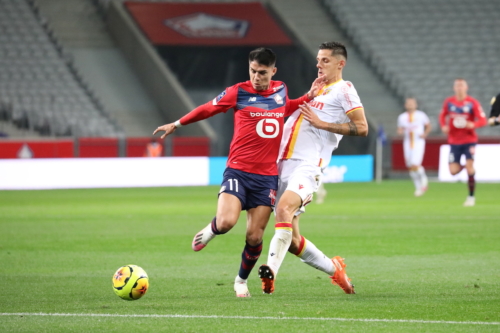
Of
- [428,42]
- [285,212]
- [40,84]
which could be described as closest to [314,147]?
[285,212]

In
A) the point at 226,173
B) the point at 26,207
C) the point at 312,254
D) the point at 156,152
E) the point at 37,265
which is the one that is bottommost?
the point at 156,152

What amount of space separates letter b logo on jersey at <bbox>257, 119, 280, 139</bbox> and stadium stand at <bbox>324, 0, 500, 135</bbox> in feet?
87.9

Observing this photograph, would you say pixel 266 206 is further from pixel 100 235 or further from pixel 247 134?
pixel 100 235

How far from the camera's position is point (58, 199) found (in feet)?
65.6

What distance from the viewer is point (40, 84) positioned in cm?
3050

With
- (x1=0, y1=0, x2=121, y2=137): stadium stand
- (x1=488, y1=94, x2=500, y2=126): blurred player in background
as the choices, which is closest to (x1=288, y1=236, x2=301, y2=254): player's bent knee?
(x1=488, y1=94, x2=500, y2=126): blurred player in background

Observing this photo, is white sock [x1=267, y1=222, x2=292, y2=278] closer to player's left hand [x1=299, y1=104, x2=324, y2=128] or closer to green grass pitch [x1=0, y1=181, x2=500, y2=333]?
green grass pitch [x1=0, y1=181, x2=500, y2=333]

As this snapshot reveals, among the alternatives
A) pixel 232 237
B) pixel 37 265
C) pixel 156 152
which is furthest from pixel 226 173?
pixel 156 152

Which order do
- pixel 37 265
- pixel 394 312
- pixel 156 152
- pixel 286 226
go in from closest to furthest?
1. pixel 394 312
2. pixel 286 226
3. pixel 37 265
4. pixel 156 152

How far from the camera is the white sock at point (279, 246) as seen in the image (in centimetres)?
686

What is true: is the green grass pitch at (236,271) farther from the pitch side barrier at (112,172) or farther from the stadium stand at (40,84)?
the stadium stand at (40,84)

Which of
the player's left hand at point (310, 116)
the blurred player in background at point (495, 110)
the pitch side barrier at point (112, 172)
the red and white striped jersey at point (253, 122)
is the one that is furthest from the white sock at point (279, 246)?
the pitch side barrier at point (112, 172)

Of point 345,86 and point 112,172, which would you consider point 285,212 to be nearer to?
point 345,86

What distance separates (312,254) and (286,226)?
1.60 feet
